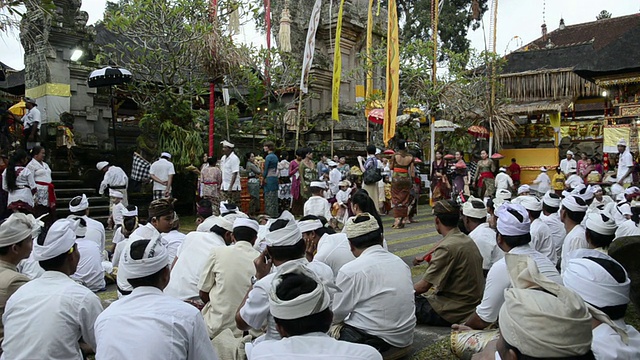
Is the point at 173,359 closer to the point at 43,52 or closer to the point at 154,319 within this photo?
the point at 154,319

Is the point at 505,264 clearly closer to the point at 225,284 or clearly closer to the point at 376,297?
the point at 376,297

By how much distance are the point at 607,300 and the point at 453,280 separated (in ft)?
6.71

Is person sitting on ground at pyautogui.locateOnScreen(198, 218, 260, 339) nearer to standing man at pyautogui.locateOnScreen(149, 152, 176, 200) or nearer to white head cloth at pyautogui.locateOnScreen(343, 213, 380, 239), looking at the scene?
white head cloth at pyautogui.locateOnScreen(343, 213, 380, 239)

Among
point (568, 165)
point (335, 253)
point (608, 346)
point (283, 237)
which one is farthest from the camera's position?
point (568, 165)

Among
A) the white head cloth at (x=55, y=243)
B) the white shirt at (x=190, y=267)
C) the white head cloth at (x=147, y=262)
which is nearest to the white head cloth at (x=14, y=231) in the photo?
the white head cloth at (x=55, y=243)

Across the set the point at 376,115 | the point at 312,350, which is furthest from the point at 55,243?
the point at 376,115

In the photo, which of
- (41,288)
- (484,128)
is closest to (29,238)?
(41,288)

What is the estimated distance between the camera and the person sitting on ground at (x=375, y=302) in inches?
143

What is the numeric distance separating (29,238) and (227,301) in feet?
5.01

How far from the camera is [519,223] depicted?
4012 millimetres

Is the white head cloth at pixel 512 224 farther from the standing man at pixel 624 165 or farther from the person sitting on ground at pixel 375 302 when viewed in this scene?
the standing man at pixel 624 165

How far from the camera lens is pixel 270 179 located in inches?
483

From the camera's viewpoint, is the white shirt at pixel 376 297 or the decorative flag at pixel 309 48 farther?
the decorative flag at pixel 309 48

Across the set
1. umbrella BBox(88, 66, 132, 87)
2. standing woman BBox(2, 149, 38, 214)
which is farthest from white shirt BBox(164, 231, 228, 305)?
umbrella BBox(88, 66, 132, 87)
